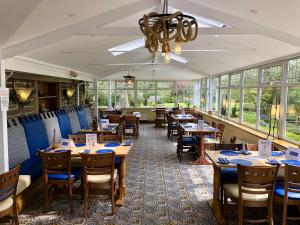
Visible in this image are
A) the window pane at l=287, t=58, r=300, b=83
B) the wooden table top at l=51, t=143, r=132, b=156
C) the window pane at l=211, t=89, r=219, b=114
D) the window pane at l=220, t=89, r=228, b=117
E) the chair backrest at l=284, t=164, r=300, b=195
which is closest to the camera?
the chair backrest at l=284, t=164, r=300, b=195

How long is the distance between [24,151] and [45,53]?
6.54ft

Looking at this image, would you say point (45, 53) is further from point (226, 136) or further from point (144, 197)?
point (226, 136)

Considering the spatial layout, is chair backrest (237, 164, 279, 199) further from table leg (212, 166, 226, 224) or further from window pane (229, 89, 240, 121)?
window pane (229, 89, 240, 121)

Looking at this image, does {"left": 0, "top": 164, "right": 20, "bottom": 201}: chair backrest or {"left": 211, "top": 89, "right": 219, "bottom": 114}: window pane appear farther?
{"left": 211, "top": 89, "right": 219, "bottom": 114}: window pane

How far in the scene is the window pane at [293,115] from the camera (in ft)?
15.9

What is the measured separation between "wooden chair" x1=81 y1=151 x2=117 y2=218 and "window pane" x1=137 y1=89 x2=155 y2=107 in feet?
34.0

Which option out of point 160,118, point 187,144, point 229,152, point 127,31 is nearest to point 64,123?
point 187,144

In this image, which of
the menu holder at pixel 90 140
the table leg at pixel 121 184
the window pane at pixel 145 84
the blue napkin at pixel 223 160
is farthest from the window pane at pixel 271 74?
the window pane at pixel 145 84

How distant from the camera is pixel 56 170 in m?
3.58

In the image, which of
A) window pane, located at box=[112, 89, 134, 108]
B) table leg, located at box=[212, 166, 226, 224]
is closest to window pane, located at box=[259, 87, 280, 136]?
table leg, located at box=[212, 166, 226, 224]

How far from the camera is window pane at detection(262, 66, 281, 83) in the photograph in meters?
5.53

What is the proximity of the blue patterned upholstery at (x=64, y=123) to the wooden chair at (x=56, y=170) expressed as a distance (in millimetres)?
3037

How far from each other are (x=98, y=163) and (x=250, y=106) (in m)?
5.10

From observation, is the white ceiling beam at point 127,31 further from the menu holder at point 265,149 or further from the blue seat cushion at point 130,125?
the blue seat cushion at point 130,125
